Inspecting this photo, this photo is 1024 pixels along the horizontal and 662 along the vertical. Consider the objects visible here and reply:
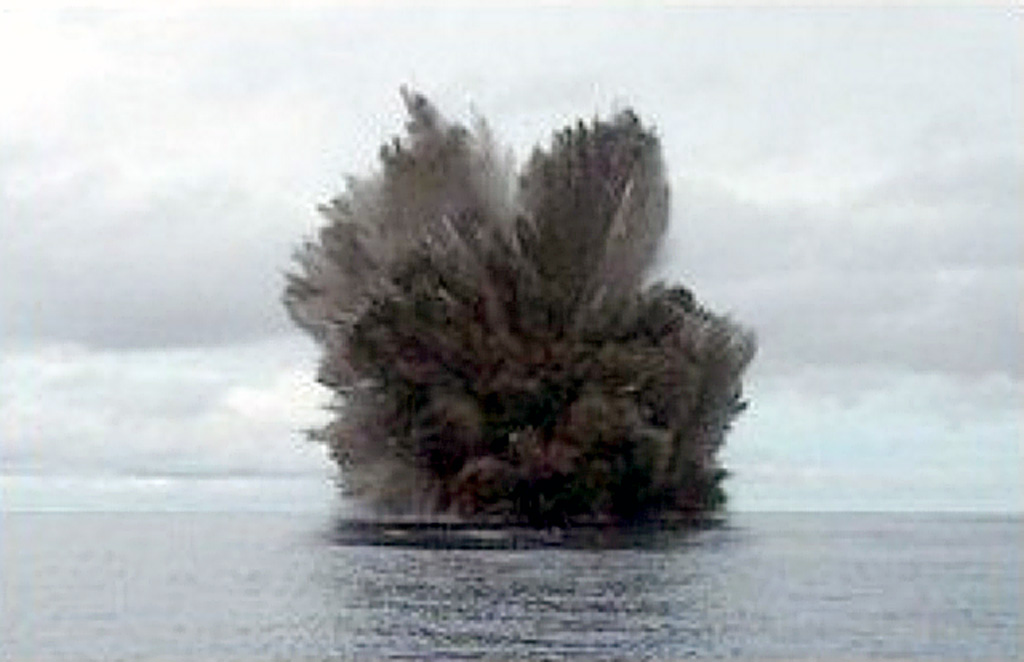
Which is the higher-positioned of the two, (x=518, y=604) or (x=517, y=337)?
(x=517, y=337)

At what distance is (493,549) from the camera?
171ft

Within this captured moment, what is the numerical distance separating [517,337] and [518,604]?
33.3 metres

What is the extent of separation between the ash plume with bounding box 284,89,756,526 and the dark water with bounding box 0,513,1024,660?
7.94m

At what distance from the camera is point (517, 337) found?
68062 millimetres

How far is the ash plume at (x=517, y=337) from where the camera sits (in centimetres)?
6569

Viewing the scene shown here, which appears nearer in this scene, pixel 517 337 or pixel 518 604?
pixel 518 604

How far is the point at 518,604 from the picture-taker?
1382 inches

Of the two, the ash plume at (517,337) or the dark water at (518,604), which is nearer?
the dark water at (518,604)

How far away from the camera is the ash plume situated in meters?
65.7

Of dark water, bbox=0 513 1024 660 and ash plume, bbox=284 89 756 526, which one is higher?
ash plume, bbox=284 89 756 526

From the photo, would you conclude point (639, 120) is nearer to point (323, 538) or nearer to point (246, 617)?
point (323, 538)

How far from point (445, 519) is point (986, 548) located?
17257mm

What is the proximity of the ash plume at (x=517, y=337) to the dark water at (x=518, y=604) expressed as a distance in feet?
26.1

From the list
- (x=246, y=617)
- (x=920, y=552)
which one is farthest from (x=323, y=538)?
(x=246, y=617)
